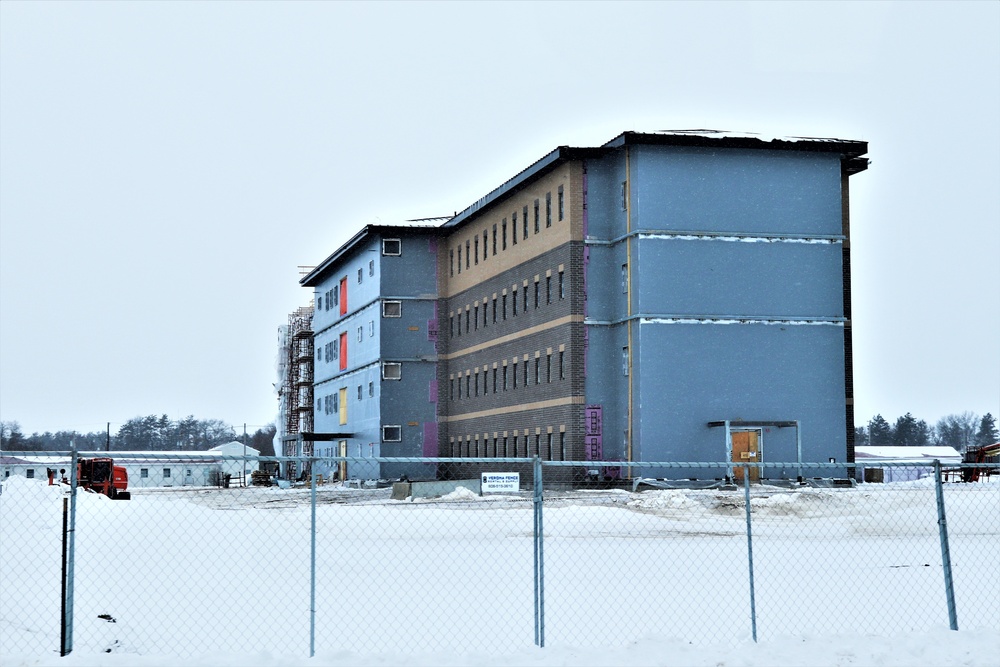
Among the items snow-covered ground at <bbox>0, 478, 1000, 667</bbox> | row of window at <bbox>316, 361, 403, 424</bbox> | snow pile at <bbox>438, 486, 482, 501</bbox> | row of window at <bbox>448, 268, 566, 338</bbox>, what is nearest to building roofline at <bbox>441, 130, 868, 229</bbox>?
row of window at <bbox>448, 268, 566, 338</bbox>

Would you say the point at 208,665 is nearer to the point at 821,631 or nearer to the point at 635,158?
the point at 821,631

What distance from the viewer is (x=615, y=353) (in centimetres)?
5828

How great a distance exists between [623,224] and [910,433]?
501 ft

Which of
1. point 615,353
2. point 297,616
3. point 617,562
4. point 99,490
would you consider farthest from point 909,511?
point 99,490

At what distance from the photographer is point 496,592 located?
1933cm

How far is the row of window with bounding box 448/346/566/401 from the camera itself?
61.3 metres

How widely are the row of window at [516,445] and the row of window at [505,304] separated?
637 centimetres

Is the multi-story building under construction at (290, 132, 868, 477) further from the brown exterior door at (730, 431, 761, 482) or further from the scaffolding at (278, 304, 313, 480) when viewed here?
the scaffolding at (278, 304, 313, 480)

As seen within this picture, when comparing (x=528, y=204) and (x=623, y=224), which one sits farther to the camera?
(x=528, y=204)

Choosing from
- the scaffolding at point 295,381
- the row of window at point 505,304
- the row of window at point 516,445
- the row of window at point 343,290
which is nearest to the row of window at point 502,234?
the row of window at point 505,304

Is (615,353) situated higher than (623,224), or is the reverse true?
(623,224)

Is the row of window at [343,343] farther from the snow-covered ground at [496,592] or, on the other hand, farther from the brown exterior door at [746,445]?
the snow-covered ground at [496,592]

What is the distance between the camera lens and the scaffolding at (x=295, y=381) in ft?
366

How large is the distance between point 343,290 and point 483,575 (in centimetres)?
7369
